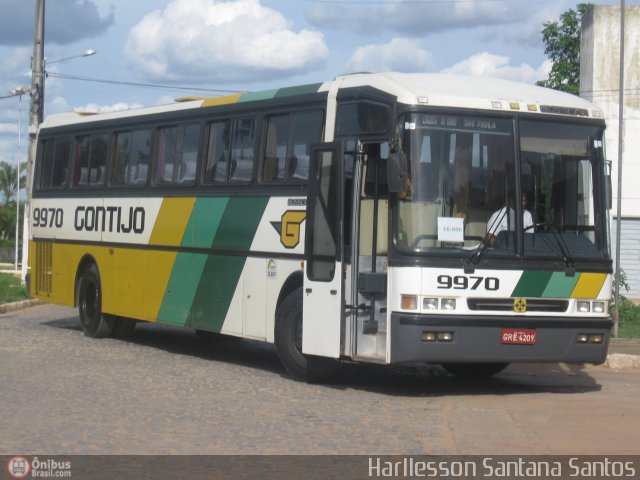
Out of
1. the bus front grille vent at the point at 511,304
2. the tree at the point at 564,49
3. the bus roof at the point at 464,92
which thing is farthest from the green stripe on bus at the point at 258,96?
the tree at the point at 564,49

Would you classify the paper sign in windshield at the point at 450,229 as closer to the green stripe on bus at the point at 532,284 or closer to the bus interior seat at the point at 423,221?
the bus interior seat at the point at 423,221

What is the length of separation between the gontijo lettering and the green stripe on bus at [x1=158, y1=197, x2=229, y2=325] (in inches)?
51.9

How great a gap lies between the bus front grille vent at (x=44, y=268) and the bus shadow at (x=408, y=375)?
7.55 feet

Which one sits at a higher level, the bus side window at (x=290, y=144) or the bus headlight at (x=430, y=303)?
the bus side window at (x=290, y=144)

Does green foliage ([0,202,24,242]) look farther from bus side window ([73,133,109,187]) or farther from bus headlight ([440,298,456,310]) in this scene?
bus headlight ([440,298,456,310])

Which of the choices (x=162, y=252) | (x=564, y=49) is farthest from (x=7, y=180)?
(x=162, y=252)

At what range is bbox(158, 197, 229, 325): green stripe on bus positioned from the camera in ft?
52.6

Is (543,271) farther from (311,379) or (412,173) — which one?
(311,379)

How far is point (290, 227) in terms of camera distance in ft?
47.3

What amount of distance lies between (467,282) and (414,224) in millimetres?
815

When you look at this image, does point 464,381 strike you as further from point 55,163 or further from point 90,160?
point 55,163

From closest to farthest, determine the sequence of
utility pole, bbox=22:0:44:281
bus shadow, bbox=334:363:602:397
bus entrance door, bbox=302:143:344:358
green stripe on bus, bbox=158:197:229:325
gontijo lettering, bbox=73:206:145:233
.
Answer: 1. bus entrance door, bbox=302:143:344:358
2. bus shadow, bbox=334:363:602:397
3. green stripe on bus, bbox=158:197:229:325
4. gontijo lettering, bbox=73:206:145:233
5. utility pole, bbox=22:0:44:281

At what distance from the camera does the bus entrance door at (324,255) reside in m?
13.2

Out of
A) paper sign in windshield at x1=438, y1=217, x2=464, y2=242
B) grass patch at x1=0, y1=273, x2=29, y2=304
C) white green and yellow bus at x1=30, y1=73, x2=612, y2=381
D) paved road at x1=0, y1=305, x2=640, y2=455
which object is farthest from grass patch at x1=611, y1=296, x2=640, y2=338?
grass patch at x1=0, y1=273, x2=29, y2=304
